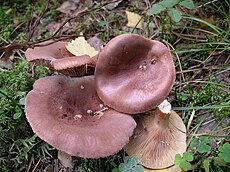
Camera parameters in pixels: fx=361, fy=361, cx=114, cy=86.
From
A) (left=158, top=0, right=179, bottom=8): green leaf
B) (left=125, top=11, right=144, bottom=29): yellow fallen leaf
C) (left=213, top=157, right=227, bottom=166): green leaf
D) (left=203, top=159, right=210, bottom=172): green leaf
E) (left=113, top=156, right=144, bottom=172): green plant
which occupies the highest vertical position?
(left=158, top=0, right=179, bottom=8): green leaf

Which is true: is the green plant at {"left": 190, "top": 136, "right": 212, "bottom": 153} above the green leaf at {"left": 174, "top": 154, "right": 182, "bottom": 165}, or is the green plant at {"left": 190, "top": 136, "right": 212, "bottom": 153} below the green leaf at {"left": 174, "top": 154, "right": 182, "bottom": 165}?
above

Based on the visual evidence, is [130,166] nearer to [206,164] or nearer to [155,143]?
[155,143]

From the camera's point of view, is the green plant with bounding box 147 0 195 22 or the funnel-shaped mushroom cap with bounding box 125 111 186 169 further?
the green plant with bounding box 147 0 195 22

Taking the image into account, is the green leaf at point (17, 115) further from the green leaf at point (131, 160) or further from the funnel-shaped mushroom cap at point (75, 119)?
the green leaf at point (131, 160)

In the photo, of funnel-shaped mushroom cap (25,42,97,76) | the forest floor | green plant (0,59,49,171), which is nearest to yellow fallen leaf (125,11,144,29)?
the forest floor

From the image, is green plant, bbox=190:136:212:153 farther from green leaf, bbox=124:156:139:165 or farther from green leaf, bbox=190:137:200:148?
green leaf, bbox=124:156:139:165

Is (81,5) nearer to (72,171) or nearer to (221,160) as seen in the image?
(72,171)
